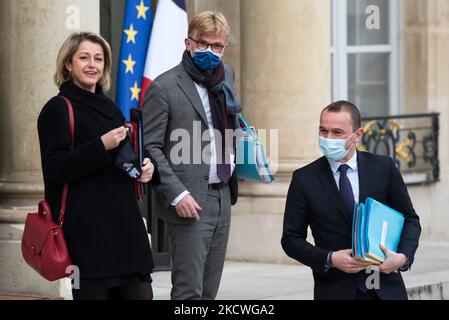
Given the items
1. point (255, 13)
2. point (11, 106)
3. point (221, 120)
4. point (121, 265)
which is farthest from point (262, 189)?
point (121, 265)

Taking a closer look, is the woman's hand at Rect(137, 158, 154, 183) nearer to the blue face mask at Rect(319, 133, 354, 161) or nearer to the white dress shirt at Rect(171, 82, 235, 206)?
the white dress shirt at Rect(171, 82, 235, 206)

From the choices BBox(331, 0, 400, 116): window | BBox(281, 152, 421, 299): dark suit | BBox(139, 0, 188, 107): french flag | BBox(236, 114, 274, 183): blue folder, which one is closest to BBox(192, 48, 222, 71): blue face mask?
BBox(236, 114, 274, 183): blue folder

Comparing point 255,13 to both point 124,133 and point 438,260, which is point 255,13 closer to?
point 438,260

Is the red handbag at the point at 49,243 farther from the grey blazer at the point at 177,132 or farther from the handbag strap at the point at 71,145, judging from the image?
the grey blazer at the point at 177,132

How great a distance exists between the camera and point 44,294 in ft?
26.7

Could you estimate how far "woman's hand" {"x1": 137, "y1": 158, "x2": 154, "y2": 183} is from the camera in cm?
543

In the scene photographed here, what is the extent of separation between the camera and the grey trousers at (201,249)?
5965 mm

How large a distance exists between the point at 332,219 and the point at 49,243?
48.6 inches

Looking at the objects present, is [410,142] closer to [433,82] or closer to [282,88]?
[433,82]

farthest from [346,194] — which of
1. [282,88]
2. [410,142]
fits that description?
[410,142]

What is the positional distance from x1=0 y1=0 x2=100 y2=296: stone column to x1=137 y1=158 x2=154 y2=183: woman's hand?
296 cm

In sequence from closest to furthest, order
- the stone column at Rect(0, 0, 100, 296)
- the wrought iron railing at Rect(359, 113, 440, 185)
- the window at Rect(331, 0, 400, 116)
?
the stone column at Rect(0, 0, 100, 296)
the wrought iron railing at Rect(359, 113, 440, 185)
the window at Rect(331, 0, 400, 116)

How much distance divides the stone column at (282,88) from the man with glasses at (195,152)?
4381 millimetres

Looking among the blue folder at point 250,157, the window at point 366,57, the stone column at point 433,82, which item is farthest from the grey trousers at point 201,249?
the window at point 366,57
